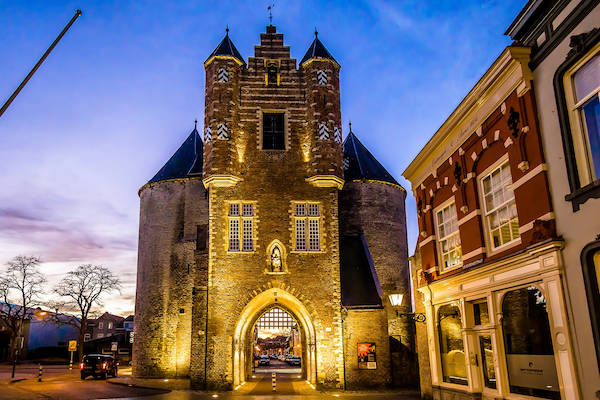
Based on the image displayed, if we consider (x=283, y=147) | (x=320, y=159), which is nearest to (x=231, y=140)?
(x=283, y=147)

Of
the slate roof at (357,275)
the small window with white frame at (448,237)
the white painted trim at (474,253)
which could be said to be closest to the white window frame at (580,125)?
the white painted trim at (474,253)

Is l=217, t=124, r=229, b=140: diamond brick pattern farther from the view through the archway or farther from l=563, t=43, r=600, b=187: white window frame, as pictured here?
l=563, t=43, r=600, b=187: white window frame

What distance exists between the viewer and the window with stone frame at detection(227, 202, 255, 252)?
26.4m

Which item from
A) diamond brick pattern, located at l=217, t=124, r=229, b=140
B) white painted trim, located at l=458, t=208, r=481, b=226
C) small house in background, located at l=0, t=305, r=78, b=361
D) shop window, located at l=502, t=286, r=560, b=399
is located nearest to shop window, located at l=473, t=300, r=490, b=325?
shop window, located at l=502, t=286, r=560, b=399

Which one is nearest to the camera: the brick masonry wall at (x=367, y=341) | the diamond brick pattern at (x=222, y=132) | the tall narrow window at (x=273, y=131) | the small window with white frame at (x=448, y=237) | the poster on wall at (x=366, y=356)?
the small window with white frame at (x=448, y=237)

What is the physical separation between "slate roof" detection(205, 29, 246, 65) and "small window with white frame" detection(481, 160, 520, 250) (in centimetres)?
1875

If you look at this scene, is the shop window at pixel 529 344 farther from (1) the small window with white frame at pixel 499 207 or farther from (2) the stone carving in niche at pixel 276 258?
(2) the stone carving in niche at pixel 276 258

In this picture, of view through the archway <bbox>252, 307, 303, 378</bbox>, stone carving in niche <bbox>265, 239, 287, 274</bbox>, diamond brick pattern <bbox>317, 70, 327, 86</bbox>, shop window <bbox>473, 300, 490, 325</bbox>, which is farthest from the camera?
view through the archway <bbox>252, 307, 303, 378</bbox>

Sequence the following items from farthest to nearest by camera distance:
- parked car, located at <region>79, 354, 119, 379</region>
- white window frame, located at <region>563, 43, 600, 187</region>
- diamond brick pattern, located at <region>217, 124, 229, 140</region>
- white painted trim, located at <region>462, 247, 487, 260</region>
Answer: parked car, located at <region>79, 354, 119, 379</region> < diamond brick pattern, located at <region>217, 124, 229, 140</region> < white painted trim, located at <region>462, 247, 487, 260</region> < white window frame, located at <region>563, 43, 600, 187</region>

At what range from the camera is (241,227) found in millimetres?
26641

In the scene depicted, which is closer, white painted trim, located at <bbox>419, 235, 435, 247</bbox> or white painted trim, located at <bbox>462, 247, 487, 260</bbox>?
white painted trim, located at <bbox>462, 247, 487, 260</bbox>

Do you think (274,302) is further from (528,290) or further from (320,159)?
(528,290)

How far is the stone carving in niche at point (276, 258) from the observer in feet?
85.7

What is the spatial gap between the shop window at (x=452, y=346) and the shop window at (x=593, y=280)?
623 centimetres
